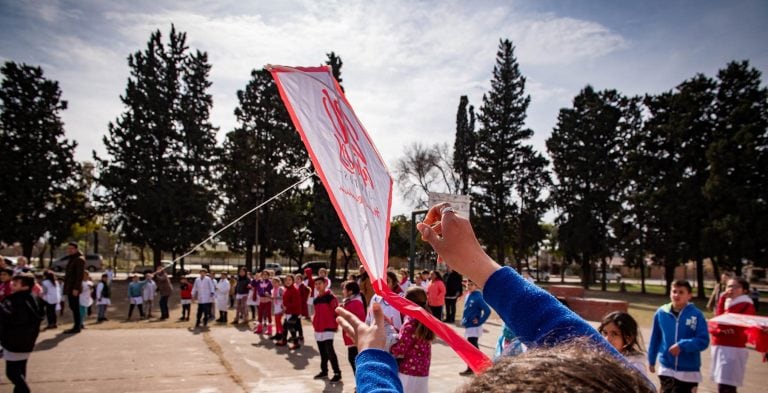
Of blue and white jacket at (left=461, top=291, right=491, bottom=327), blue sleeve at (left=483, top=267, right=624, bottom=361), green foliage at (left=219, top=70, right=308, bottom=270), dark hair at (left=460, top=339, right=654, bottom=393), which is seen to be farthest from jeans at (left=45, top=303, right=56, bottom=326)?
green foliage at (left=219, top=70, right=308, bottom=270)

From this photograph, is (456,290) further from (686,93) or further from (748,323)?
(686,93)

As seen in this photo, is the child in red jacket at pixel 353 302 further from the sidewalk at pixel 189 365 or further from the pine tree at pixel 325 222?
the pine tree at pixel 325 222

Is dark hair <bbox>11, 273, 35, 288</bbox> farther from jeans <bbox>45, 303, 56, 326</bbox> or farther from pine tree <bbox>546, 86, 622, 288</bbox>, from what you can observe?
pine tree <bbox>546, 86, 622, 288</bbox>

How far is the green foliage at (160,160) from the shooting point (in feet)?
113

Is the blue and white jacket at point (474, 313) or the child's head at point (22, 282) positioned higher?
the child's head at point (22, 282)

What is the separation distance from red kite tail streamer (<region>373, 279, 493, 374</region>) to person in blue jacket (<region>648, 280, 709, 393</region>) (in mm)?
4541

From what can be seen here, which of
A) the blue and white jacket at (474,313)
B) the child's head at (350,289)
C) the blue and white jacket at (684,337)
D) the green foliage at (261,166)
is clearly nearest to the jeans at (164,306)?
the child's head at (350,289)

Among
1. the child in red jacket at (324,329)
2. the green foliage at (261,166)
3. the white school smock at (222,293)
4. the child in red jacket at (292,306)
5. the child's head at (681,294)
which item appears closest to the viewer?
the child's head at (681,294)

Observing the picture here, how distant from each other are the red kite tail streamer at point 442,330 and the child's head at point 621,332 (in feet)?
8.76

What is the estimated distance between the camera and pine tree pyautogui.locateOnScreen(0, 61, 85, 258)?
3375 cm

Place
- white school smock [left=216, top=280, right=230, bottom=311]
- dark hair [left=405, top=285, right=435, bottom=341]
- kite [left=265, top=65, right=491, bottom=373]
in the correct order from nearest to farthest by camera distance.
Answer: kite [left=265, top=65, right=491, bottom=373] < dark hair [left=405, top=285, right=435, bottom=341] < white school smock [left=216, top=280, right=230, bottom=311]

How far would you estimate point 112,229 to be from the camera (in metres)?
35.2

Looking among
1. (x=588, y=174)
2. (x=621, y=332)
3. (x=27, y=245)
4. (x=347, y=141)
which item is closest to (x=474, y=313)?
(x=621, y=332)

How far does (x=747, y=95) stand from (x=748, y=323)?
33.0m
